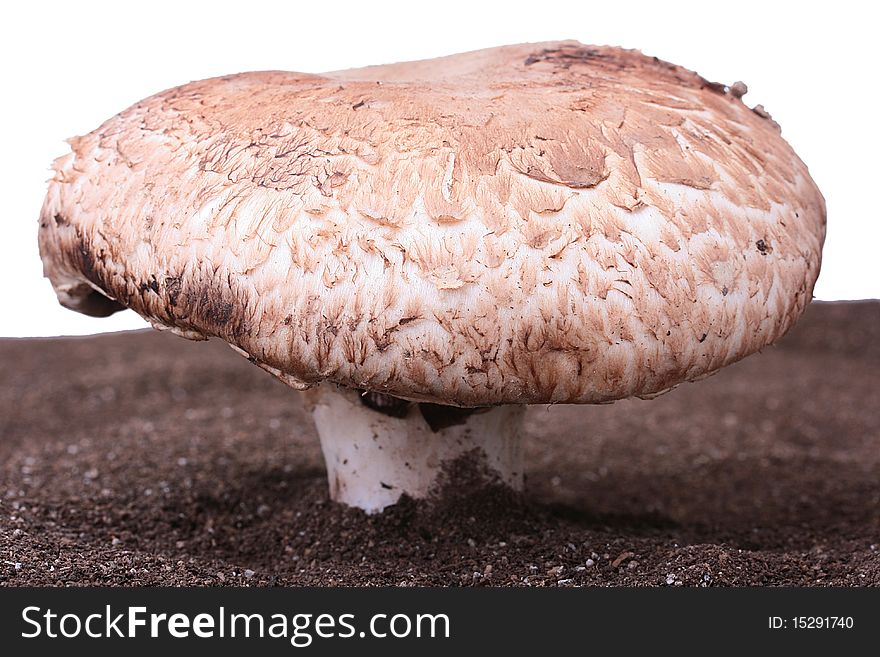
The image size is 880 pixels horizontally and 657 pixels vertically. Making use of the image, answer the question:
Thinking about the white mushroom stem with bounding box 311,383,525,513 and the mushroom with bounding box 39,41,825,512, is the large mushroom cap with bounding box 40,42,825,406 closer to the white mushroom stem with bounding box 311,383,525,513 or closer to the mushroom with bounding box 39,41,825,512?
the mushroom with bounding box 39,41,825,512

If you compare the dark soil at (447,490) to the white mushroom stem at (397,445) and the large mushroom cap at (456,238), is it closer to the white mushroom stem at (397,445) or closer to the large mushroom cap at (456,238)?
the white mushroom stem at (397,445)

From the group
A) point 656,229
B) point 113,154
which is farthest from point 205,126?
point 656,229

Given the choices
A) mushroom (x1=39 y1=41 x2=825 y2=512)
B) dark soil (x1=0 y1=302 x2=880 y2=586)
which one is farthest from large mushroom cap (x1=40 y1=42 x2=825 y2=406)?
dark soil (x1=0 y1=302 x2=880 y2=586)

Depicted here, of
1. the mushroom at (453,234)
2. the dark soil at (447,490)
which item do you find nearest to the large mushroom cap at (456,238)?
the mushroom at (453,234)

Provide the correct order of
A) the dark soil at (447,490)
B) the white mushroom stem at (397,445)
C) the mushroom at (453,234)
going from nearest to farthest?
the mushroom at (453,234) → the dark soil at (447,490) → the white mushroom stem at (397,445)

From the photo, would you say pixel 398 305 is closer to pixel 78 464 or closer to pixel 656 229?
pixel 656 229

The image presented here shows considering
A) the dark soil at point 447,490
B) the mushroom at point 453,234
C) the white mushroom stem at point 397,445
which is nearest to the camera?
the mushroom at point 453,234

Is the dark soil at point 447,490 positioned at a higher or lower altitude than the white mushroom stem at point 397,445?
lower
